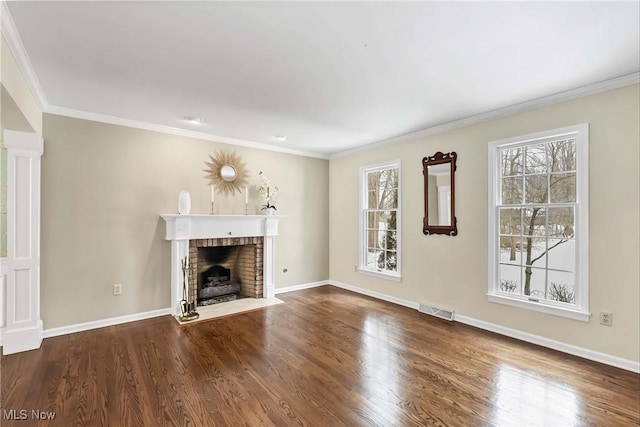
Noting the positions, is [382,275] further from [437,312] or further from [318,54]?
[318,54]

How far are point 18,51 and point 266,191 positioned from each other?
10.4 ft

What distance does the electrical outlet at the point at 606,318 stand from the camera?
2650mm

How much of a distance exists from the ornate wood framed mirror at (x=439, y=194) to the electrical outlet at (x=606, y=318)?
1550 millimetres

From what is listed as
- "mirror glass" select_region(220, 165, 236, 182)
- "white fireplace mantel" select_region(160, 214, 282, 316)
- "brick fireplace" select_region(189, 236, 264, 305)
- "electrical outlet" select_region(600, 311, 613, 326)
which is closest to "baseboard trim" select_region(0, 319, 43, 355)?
"white fireplace mantel" select_region(160, 214, 282, 316)

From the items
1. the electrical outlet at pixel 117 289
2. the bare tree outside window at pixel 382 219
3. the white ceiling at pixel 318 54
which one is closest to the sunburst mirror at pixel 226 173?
the white ceiling at pixel 318 54

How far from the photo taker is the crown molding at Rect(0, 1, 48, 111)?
1799 millimetres

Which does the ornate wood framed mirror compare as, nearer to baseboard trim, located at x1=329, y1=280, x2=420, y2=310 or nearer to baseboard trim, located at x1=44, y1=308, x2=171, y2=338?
baseboard trim, located at x1=329, y1=280, x2=420, y2=310

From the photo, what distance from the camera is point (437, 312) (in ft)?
12.9

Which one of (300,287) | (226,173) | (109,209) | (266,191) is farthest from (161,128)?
(300,287)

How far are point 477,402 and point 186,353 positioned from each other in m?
2.52

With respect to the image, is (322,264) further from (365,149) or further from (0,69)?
(0,69)

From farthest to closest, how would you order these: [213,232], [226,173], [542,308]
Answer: [226,173]
[213,232]
[542,308]

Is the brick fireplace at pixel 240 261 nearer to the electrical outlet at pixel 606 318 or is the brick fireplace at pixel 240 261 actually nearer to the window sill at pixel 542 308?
the window sill at pixel 542 308

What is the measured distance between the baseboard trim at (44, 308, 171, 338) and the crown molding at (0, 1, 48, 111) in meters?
2.44
